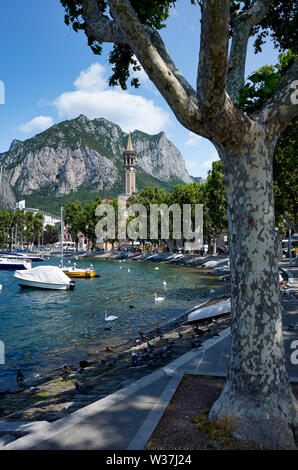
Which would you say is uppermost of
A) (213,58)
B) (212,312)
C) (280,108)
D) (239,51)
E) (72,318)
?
(239,51)

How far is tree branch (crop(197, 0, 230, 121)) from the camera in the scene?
404 cm

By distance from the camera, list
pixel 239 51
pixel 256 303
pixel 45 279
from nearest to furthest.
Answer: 1. pixel 256 303
2. pixel 239 51
3. pixel 45 279

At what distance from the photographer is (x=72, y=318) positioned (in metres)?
20.3

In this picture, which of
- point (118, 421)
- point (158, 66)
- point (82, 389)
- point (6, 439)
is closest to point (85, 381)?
point (82, 389)

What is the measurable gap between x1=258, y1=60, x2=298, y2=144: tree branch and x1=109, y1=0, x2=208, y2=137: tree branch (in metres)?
0.97

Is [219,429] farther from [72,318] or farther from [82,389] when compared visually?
[72,318]

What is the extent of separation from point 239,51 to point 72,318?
1805 centimetres

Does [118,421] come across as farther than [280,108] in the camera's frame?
Yes

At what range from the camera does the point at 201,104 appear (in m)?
4.62

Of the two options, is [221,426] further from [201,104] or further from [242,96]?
[242,96]

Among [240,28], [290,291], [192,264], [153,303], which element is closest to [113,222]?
[192,264]

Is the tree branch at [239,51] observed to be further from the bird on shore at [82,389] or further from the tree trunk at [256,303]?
the bird on shore at [82,389]

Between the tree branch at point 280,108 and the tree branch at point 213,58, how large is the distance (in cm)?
87
